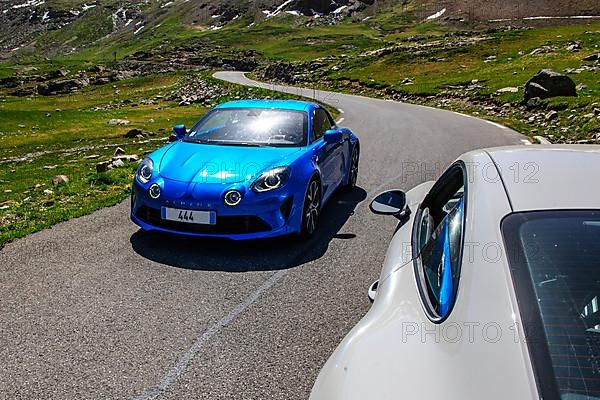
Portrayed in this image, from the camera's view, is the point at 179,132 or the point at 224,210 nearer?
the point at 224,210

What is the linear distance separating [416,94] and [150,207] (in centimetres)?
3515

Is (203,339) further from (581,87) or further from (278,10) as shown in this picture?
(278,10)

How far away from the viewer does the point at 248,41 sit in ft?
492

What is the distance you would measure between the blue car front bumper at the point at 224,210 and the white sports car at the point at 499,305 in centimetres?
348

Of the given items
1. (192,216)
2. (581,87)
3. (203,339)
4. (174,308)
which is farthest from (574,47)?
(203,339)

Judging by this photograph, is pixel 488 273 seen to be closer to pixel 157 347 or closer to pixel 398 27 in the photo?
pixel 157 347

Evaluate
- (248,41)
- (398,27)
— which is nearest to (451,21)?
(398,27)

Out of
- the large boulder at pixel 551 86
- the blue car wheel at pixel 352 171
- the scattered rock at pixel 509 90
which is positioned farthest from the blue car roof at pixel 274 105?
the scattered rock at pixel 509 90

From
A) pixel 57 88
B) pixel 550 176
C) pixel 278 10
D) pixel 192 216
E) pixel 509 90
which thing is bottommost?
pixel 278 10

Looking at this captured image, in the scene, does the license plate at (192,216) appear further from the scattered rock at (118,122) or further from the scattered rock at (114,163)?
the scattered rock at (118,122)

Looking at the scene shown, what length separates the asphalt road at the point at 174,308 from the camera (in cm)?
370

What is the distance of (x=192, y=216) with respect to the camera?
6020mm

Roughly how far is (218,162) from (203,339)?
110 inches

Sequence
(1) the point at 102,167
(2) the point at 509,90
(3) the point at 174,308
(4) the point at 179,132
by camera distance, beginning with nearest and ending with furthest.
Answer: (3) the point at 174,308
(4) the point at 179,132
(1) the point at 102,167
(2) the point at 509,90
